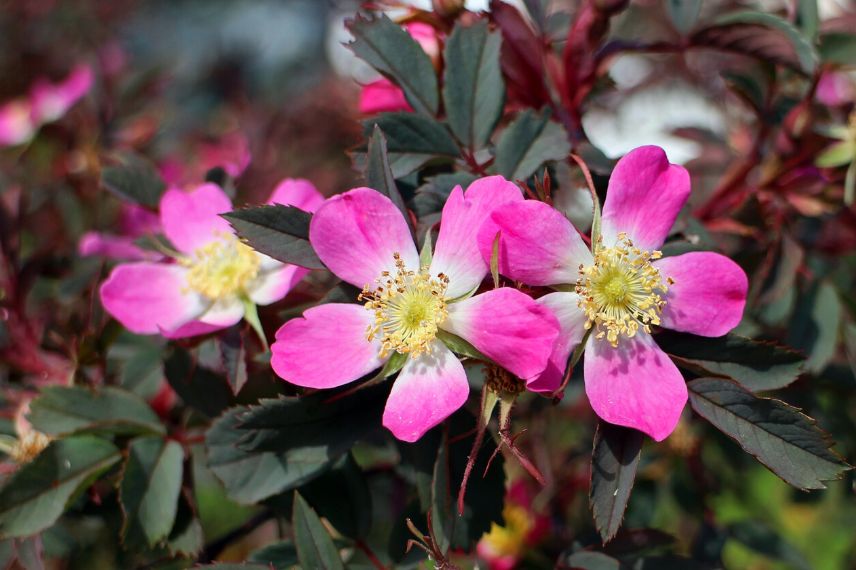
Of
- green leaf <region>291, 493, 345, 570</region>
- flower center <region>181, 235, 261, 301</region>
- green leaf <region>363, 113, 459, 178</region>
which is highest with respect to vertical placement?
green leaf <region>363, 113, 459, 178</region>

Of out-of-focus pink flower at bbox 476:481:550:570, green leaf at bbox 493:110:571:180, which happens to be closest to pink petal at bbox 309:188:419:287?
green leaf at bbox 493:110:571:180

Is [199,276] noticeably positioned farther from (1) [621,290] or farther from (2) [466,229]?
(1) [621,290]

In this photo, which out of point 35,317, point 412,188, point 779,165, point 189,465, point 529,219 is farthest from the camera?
point 35,317

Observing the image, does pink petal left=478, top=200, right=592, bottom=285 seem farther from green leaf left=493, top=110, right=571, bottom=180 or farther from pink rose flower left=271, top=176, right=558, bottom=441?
green leaf left=493, top=110, right=571, bottom=180

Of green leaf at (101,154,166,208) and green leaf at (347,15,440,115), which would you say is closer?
green leaf at (347,15,440,115)

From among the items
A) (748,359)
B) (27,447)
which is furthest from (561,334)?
(27,447)

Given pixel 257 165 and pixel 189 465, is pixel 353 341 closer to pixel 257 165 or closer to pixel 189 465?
pixel 189 465

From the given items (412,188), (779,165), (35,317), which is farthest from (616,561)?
(35,317)
